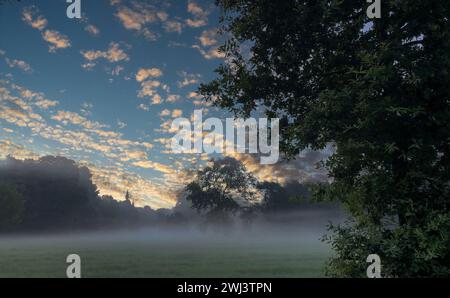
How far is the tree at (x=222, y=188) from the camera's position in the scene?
144 ft

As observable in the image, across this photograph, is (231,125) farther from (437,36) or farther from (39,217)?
(39,217)

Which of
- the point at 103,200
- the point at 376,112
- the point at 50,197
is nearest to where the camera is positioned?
A: the point at 376,112

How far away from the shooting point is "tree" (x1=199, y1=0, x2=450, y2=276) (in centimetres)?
993

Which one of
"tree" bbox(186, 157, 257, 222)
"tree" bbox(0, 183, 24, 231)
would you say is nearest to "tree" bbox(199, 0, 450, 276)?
"tree" bbox(186, 157, 257, 222)

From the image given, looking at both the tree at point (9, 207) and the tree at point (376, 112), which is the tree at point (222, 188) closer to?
the tree at point (376, 112)

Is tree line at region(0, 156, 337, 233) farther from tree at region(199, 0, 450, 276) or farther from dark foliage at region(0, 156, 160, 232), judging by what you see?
tree at region(199, 0, 450, 276)

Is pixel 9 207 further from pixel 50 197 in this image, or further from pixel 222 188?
pixel 222 188

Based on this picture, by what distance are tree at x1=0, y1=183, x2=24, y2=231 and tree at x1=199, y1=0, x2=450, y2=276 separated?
59526 mm

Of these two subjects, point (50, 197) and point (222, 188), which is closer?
point (222, 188)

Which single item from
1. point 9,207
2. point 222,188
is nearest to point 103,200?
point 9,207

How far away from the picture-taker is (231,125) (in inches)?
579

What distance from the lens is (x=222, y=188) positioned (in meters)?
45.7

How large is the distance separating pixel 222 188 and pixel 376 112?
119 ft

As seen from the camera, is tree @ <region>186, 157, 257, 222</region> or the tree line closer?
tree @ <region>186, 157, 257, 222</region>
